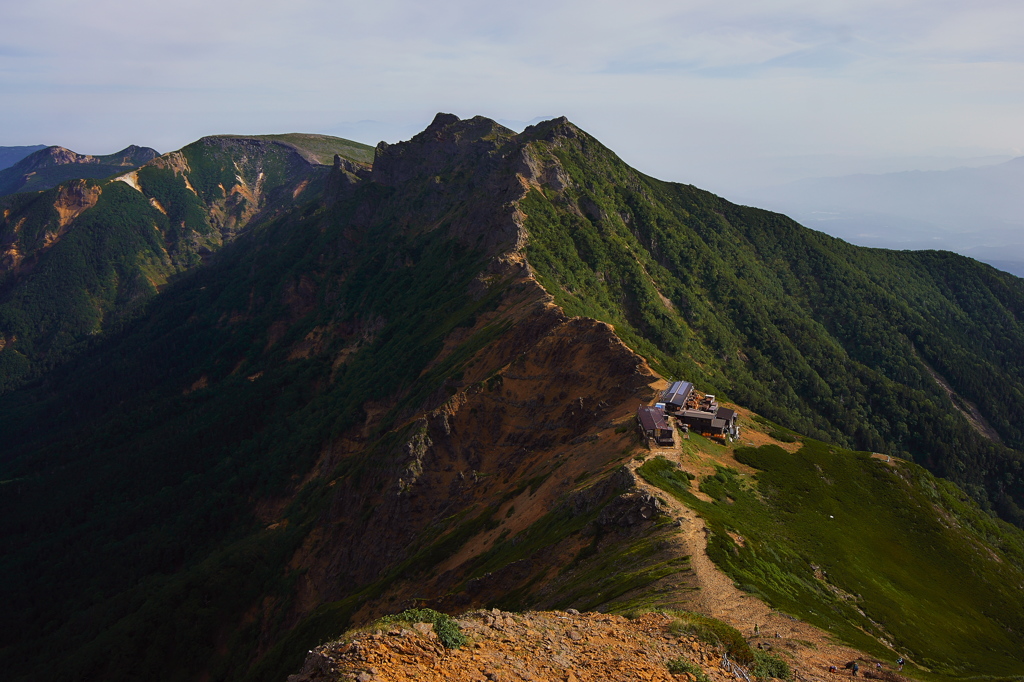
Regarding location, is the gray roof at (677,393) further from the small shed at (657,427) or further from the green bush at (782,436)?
the green bush at (782,436)

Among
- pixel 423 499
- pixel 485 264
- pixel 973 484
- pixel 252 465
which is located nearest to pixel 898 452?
pixel 973 484

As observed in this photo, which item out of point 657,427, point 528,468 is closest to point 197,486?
point 528,468

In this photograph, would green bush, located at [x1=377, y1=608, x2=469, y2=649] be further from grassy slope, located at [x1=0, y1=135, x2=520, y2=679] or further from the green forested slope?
the green forested slope

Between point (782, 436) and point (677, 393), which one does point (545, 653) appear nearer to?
point (677, 393)

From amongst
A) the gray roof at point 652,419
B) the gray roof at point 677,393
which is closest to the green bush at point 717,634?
the gray roof at point 652,419

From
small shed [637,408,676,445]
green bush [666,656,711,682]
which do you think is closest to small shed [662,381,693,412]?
small shed [637,408,676,445]

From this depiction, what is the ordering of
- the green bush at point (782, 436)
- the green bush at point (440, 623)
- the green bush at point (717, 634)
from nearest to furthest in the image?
the green bush at point (440, 623) < the green bush at point (717, 634) < the green bush at point (782, 436)

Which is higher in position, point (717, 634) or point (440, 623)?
point (440, 623)
